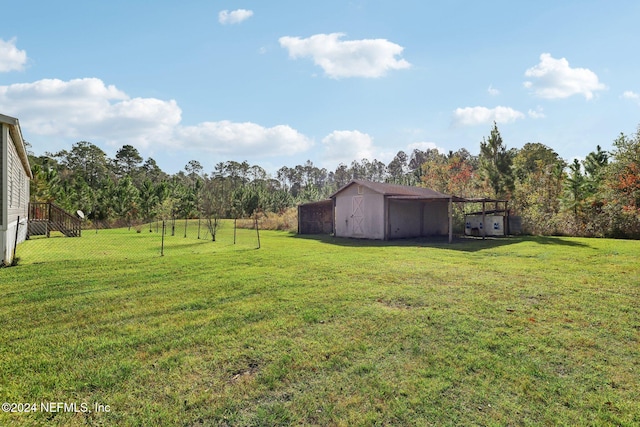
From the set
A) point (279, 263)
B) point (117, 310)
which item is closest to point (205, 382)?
point (117, 310)

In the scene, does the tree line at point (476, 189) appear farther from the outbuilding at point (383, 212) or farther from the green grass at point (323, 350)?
the green grass at point (323, 350)

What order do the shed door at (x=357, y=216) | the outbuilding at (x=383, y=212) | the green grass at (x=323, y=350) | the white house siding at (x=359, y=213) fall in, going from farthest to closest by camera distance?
the shed door at (x=357, y=216) < the white house siding at (x=359, y=213) < the outbuilding at (x=383, y=212) < the green grass at (x=323, y=350)

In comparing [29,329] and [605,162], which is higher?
[605,162]

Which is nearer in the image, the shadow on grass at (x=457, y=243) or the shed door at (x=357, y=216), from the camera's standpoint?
the shadow on grass at (x=457, y=243)

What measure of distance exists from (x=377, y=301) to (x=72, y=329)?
13.9 feet

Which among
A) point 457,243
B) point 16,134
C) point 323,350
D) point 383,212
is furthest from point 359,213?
point 323,350

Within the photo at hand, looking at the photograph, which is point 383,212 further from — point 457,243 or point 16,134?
point 16,134

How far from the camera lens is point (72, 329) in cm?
452

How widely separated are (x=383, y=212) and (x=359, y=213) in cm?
174

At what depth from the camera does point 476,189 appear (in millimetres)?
31875

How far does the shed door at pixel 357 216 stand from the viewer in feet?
66.6

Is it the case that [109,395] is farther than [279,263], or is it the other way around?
[279,263]

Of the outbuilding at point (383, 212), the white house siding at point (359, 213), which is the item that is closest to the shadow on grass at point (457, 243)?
the outbuilding at point (383, 212)

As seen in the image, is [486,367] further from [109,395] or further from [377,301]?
[109,395]
